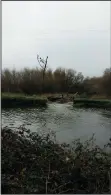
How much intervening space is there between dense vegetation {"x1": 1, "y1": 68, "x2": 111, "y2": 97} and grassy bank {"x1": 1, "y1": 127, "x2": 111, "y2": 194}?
3.94 ft

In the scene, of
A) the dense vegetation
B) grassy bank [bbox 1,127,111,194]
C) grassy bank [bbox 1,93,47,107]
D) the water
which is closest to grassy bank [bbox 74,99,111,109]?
the water

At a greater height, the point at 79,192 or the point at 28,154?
the point at 28,154

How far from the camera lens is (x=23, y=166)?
209 cm

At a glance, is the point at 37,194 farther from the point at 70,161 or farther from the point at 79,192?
the point at 70,161

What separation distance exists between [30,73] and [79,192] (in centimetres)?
241

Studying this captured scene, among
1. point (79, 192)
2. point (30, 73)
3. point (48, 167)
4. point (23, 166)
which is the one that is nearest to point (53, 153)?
point (48, 167)

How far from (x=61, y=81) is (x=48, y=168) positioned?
5.80 feet

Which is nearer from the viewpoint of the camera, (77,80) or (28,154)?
(28,154)

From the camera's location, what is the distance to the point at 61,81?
3.52 metres

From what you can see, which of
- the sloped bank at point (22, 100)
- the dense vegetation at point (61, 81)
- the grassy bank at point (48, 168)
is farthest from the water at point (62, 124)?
the grassy bank at point (48, 168)

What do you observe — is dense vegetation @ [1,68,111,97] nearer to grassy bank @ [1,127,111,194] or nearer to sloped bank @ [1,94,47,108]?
grassy bank @ [1,127,111,194]

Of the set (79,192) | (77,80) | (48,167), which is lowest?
(79,192)

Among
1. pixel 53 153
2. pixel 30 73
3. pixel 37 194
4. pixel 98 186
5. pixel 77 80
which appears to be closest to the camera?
pixel 37 194

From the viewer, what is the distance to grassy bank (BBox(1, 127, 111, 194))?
1782 mm
